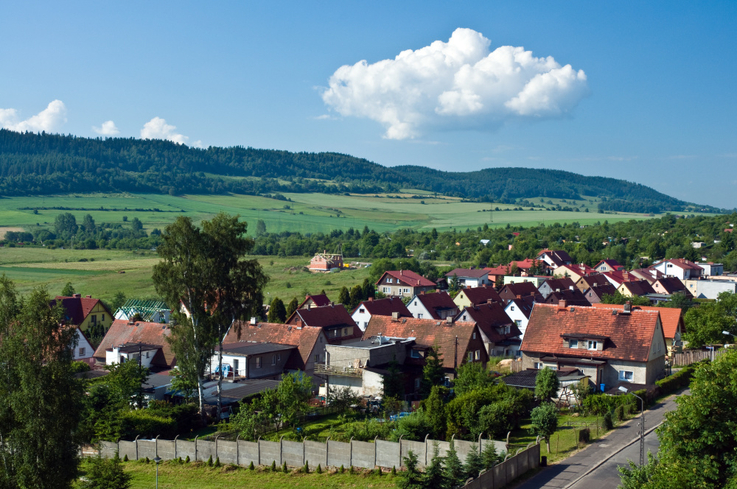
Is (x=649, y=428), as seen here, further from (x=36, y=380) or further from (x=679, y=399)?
(x=36, y=380)

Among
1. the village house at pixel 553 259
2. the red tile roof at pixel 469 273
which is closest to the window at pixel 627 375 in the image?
the red tile roof at pixel 469 273

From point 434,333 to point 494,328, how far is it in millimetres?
13338

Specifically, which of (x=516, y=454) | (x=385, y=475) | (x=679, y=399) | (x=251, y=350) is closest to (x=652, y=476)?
(x=679, y=399)

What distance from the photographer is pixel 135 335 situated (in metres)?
56.8

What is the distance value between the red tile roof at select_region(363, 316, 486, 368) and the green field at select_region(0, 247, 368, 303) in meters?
44.6

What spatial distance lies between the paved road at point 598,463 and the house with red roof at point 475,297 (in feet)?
141

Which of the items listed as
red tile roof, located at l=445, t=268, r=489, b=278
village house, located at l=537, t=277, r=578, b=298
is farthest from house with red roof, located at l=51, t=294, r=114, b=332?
red tile roof, located at l=445, t=268, r=489, b=278

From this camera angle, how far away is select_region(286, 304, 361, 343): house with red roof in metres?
57.7

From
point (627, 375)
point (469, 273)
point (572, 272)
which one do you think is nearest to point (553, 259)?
point (572, 272)

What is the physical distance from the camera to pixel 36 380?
2500 centimetres

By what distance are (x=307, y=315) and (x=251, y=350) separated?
366 inches

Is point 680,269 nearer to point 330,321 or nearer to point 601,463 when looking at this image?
point 330,321

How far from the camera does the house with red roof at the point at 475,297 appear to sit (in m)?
77.8

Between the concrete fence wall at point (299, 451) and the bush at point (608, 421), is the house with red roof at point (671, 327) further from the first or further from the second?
the concrete fence wall at point (299, 451)
